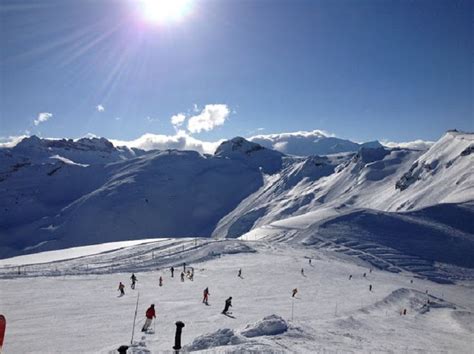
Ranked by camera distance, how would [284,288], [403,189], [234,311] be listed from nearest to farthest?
1. [234,311]
2. [284,288]
3. [403,189]

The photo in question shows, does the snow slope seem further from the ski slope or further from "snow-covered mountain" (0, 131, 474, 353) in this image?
the ski slope

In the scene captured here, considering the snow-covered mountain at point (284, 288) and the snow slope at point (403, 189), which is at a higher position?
the snow slope at point (403, 189)

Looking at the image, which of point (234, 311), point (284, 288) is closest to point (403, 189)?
point (284, 288)

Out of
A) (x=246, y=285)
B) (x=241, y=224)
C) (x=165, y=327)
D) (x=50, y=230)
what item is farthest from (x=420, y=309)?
(x=50, y=230)

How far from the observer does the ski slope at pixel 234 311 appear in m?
17.5

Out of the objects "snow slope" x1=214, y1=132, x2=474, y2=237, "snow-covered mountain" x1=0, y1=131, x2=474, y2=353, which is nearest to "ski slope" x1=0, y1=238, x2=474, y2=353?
"snow-covered mountain" x1=0, y1=131, x2=474, y2=353

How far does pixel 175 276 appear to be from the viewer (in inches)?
1732

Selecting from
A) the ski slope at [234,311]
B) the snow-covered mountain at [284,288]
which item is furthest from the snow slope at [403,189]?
the ski slope at [234,311]

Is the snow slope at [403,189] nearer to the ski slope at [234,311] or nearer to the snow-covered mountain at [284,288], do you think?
the snow-covered mountain at [284,288]

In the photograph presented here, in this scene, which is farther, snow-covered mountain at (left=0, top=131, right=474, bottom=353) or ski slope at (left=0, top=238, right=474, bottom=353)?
snow-covered mountain at (left=0, top=131, right=474, bottom=353)

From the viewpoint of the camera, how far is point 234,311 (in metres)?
26.7

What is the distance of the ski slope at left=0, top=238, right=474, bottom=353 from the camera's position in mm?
17531

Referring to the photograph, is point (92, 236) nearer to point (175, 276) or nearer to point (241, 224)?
point (241, 224)

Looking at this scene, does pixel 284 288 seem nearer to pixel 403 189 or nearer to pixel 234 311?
pixel 234 311
